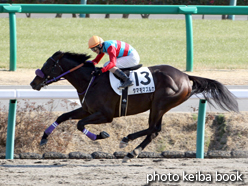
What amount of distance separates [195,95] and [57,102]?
9.74ft

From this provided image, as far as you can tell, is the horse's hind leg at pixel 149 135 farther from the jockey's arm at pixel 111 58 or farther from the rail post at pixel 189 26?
the rail post at pixel 189 26

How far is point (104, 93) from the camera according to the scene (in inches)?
227

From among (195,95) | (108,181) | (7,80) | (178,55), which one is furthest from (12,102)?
(178,55)

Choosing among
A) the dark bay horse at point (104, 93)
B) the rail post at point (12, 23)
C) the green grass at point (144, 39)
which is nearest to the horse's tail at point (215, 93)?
the dark bay horse at point (104, 93)

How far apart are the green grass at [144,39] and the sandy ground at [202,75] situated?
798 millimetres

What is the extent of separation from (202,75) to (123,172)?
547 cm

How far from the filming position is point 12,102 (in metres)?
6.03

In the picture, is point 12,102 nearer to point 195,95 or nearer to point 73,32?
point 195,95

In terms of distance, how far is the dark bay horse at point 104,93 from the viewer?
18.9 ft

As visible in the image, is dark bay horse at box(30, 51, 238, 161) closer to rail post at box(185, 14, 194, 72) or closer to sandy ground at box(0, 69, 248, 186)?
sandy ground at box(0, 69, 248, 186)

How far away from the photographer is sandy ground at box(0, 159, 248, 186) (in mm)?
4656

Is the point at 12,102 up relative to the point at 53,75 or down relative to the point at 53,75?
down

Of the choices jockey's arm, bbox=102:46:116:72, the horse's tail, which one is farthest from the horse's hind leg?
jockey's arm, bbox=102:46:116:72

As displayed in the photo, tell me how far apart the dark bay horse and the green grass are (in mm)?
5472
